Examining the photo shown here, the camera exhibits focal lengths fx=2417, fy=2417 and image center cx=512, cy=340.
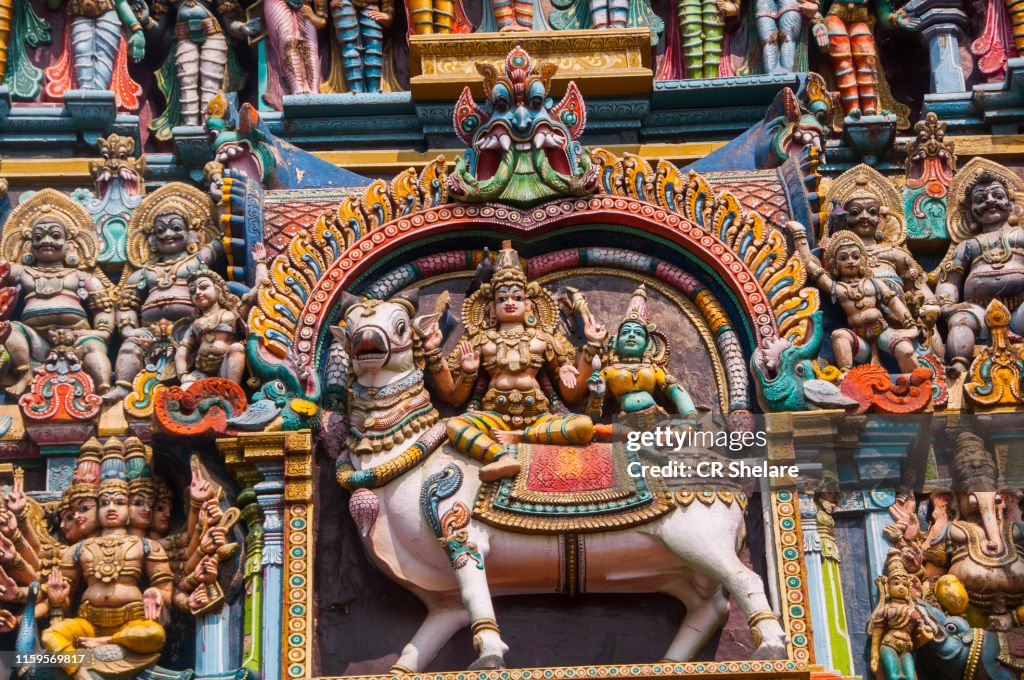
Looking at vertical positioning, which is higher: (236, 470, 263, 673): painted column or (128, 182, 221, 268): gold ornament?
(128, 182, 221, 268): gold ornament

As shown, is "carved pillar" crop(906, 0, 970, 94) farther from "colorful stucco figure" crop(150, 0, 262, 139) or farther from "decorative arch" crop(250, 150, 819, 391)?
"colorful stucco figure" crop(150, 0, 262, 139)

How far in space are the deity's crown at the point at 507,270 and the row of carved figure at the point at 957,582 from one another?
2.68m

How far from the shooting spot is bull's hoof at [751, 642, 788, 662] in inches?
532

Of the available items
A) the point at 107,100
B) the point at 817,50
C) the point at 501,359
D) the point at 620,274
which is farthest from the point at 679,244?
the point at 107,100

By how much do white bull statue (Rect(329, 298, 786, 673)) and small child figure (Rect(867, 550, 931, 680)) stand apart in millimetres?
756

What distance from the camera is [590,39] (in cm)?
1623

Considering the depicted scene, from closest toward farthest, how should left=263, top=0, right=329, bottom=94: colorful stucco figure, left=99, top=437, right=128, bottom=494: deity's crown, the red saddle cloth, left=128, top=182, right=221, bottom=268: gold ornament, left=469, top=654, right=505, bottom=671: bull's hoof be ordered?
left=469, top=654, right=505, bottom=671: bull's hoof, the red saddle cloth, left=99, top=437, right=128, bottom=494: deity's crown, left=128, top=182, right=221, bottom=268: gold ornament, left=263, top=0, right=329, bottom=94: colorful stucco figure

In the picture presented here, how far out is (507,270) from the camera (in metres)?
14.8

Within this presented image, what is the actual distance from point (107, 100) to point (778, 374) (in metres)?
4.96

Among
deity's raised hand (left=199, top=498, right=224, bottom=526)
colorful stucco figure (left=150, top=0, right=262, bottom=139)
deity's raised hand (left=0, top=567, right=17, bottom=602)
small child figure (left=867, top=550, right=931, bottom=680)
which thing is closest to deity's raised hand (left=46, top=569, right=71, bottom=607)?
deity's raised hand (left=0, top=567, right=17, bottom=602)

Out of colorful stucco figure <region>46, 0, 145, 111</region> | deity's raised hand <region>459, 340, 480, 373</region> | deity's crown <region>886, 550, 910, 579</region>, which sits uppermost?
colorful stucco figure <region>46, 0, 145, 111</region>

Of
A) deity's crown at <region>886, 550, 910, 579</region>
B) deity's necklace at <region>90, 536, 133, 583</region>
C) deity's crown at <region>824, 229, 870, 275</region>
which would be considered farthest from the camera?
deity's crown at <region>824, 229, 870, 275</region>

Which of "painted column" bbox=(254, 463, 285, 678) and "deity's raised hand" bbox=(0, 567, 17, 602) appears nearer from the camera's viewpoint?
"painted column" bbox=(254, 463, 285, 678)

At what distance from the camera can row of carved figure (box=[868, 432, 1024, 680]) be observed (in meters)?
14.1
